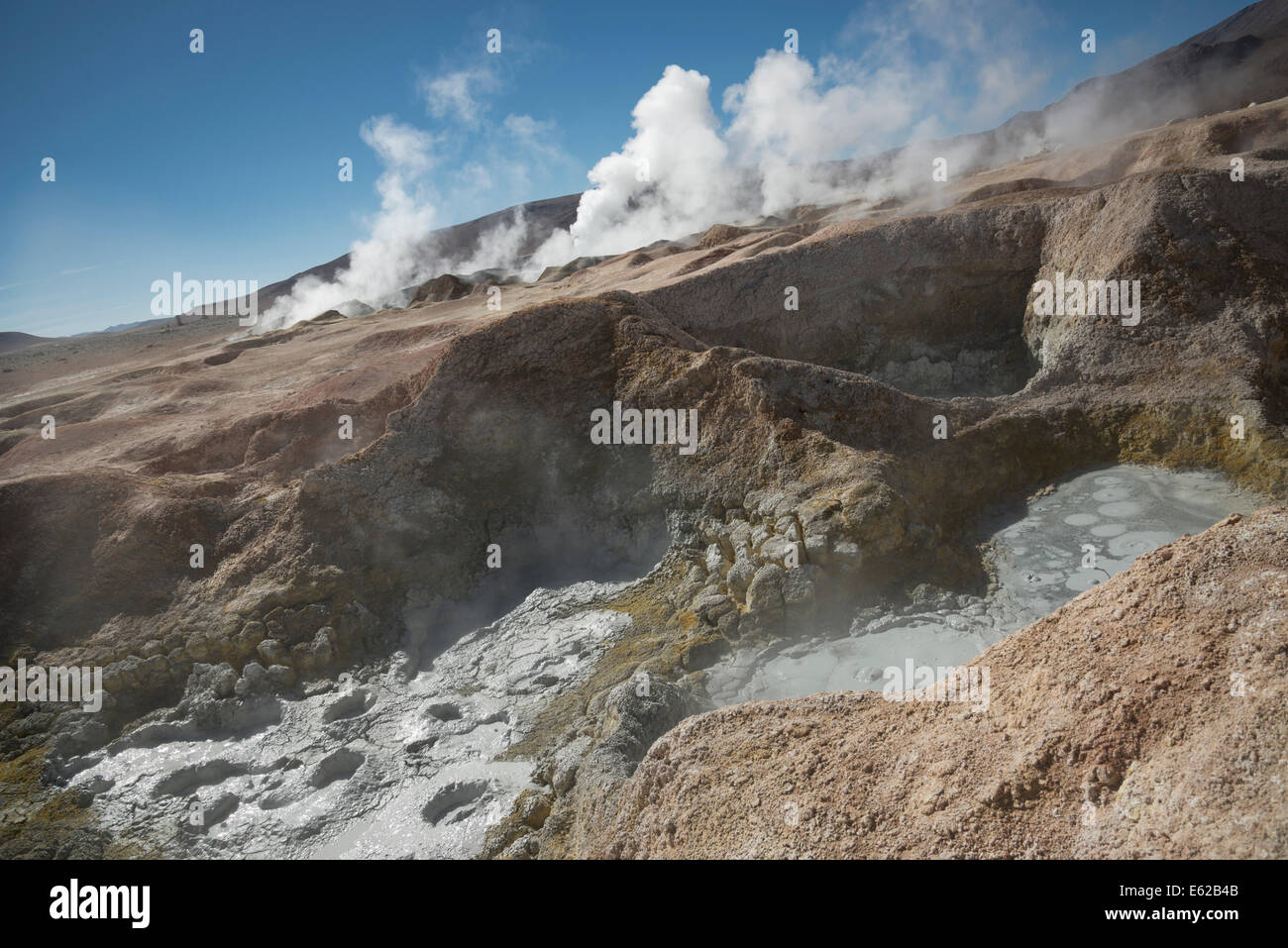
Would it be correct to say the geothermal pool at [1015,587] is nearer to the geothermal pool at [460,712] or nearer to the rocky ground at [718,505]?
the geothermal pool at [460,712]

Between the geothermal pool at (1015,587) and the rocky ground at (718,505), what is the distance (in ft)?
1.27

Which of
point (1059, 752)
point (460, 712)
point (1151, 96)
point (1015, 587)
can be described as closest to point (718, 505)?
point (1015, 587)

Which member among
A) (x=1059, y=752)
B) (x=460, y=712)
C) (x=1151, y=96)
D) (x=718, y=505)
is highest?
(x=1151, y=96)

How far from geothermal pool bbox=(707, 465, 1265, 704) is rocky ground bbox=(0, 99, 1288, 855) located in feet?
1.27

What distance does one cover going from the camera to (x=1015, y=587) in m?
7.76

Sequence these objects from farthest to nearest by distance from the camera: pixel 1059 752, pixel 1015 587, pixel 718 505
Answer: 1. pixel 718 505
2. pixel 1015 587
3. pixel 1059 752

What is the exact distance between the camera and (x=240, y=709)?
851 centimetres

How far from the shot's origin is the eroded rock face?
305cm

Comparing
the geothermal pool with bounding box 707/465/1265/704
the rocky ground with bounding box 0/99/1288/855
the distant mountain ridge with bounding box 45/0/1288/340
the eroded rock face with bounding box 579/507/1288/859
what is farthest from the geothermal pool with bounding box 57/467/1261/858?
the distant mountain ridge with bounding box 45/0/1288/340

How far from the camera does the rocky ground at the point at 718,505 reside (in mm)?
4273

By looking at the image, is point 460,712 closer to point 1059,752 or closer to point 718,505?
point 718,505

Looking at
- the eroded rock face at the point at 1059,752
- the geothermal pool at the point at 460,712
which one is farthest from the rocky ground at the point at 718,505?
the geothermal pool at the point at 460,712

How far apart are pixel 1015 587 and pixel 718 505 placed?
12.8ft

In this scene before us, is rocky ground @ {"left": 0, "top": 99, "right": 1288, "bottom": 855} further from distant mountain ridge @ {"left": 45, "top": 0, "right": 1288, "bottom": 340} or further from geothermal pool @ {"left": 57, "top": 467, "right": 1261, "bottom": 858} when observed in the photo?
distant mountain ridge @ {"left": 45, "top": 0, "right": 1288, "bottom": 340}
